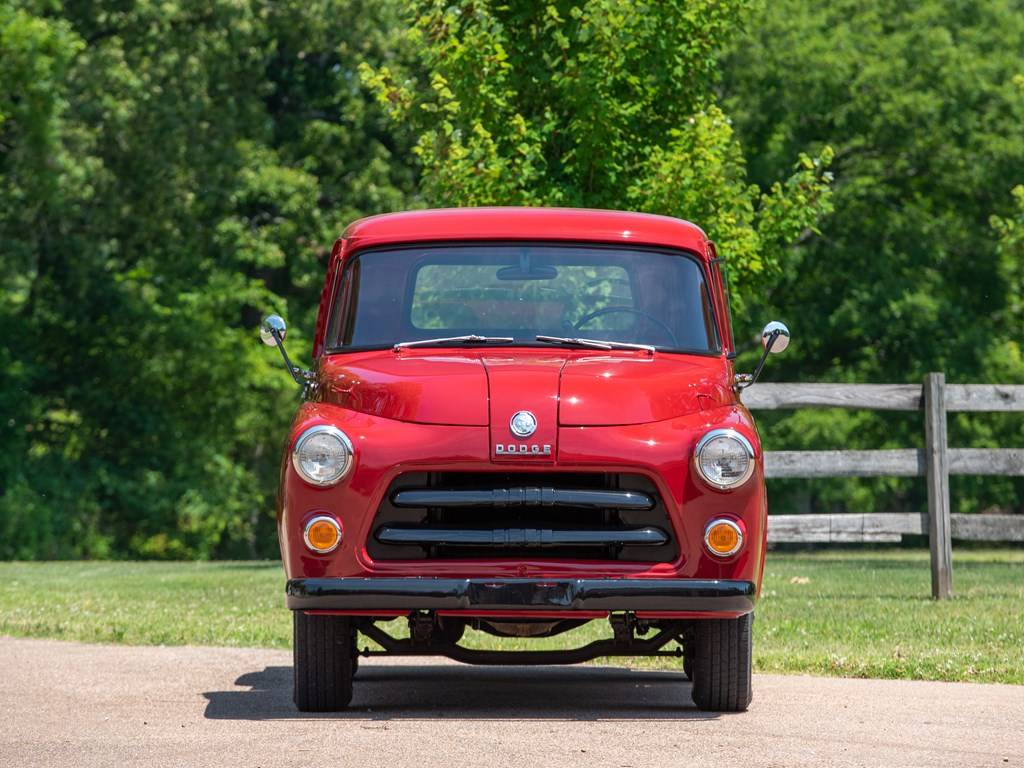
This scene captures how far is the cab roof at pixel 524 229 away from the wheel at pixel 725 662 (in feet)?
6.30

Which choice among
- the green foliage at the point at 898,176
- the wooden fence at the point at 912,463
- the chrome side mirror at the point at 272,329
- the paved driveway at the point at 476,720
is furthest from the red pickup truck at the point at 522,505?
the green foliage at the point at 898,176

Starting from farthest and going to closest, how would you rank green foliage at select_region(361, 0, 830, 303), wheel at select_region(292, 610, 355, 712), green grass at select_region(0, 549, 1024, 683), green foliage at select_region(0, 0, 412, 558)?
green foliage at select_region(0, 0, 412, 558) < green foliage at select_region(361, 0, 830, 303) < green grass at select_region(0, 549, 1024, 683) < wheel at select_region(292, 610, 355, 712)

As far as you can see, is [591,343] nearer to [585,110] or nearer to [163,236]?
[585,110]

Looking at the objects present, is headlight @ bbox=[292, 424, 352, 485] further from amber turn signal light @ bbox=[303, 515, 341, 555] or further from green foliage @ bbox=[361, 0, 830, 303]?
green foliage @ bbox=[361, 0, 830, 303]

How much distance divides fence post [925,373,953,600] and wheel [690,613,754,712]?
6762 mm

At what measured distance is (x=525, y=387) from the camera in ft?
26.6

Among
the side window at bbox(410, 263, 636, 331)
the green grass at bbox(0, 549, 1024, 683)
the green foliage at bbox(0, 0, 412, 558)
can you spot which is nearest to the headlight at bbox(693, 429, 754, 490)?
the side window at bbox(410, 263, 636, 331)

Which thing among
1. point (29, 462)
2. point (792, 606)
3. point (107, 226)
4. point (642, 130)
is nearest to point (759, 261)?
point (642, 130)

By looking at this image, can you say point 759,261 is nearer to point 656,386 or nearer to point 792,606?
point 792,606

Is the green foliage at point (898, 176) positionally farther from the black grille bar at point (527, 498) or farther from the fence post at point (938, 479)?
the black grille bar at point (527, 498)

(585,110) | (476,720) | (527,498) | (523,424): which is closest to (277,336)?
(523,424)

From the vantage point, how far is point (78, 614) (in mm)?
14383

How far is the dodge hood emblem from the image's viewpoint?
25.9 feet

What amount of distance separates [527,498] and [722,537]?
2.70 ft
